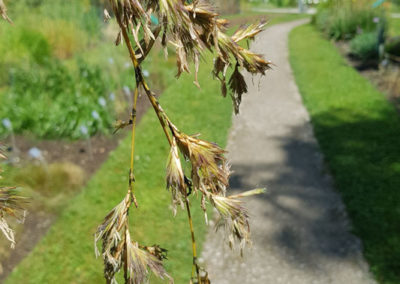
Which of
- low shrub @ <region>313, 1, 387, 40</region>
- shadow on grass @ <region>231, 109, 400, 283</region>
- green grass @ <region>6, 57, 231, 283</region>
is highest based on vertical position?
green grass @ <region>6, 57, 231, 283</region>

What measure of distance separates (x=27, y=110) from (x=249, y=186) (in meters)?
3.57

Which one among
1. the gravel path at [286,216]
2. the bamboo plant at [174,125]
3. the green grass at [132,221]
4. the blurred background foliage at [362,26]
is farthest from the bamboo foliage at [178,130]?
the blurred background foliage at [362,26]

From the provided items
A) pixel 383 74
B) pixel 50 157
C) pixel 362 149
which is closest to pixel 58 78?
pixel 50 157

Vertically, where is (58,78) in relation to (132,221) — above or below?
above

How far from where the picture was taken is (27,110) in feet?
21.4

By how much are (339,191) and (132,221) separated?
2.72 m

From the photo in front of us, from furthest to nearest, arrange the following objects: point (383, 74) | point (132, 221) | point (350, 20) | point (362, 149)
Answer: point (350, 20) < point (383, 74) < point (362, 149) < point (132, 221)

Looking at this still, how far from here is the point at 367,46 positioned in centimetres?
1148

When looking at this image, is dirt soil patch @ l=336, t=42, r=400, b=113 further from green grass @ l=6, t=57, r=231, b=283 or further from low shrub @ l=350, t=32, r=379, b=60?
green grass @ l=6, t=57, r=231, b=283

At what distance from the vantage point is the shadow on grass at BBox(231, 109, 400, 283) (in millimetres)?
4316

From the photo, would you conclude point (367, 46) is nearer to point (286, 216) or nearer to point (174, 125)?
point (286, 216)

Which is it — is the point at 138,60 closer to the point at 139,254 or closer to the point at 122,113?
the point at 139,254

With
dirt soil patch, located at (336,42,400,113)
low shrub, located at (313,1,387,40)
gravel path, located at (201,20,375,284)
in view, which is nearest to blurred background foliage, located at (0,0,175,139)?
gravel path, located at (201,20,375,284)

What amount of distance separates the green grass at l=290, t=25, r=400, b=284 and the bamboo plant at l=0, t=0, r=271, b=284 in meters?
3.62
